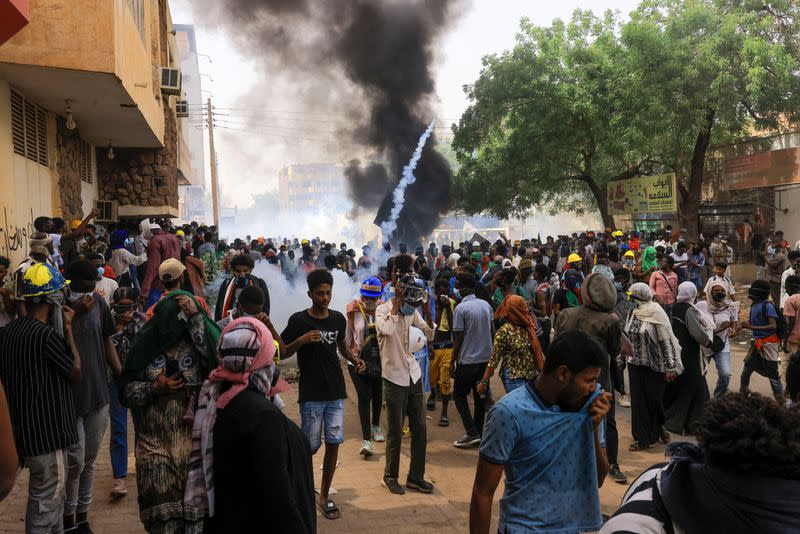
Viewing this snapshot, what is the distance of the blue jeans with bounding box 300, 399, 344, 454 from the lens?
16.4 ft

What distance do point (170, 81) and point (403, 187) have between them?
11827mm

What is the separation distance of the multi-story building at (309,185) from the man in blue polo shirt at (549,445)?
312 ft

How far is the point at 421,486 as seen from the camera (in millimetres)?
5508

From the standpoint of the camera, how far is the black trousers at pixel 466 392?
272 inches

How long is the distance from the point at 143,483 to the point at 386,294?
4.90 metres

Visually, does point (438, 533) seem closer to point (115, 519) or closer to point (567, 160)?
point (115, 519)

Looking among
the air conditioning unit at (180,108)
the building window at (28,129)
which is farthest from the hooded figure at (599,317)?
the air conditioning unit at (180,108)

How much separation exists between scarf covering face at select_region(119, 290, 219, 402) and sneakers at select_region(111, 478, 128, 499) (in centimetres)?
205

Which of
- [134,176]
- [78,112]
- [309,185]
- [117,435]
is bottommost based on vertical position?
[117,435]

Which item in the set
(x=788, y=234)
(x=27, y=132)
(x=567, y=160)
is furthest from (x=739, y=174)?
(x=27, y=132)

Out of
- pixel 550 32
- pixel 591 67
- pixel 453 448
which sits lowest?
pixel 453 448

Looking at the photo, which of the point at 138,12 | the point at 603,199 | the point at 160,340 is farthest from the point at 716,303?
the point at 603,199

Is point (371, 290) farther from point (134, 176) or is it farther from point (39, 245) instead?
point (134, 176)

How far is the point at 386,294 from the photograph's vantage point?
8.06 m
